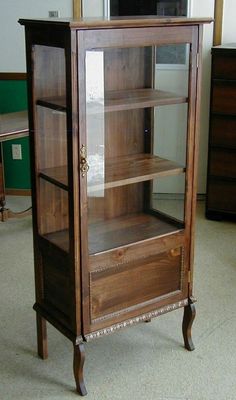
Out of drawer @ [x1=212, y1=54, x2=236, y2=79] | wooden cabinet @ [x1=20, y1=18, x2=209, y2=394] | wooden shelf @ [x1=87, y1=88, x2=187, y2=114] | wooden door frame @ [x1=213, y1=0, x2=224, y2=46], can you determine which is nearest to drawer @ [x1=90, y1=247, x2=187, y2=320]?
wooden cabinet @ [x1=20, y1=18, x2=209, y2=394]

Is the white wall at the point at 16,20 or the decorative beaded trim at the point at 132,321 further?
the white wall at the point at 16,20

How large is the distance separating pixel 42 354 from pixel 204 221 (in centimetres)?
189

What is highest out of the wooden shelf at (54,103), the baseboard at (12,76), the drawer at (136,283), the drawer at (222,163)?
the wooden shelf at (54,103)

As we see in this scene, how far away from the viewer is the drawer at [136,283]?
232cm

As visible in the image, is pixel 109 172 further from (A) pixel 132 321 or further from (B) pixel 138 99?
(A) pixel 132 321

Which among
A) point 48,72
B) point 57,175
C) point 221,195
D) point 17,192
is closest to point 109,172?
point 57,175

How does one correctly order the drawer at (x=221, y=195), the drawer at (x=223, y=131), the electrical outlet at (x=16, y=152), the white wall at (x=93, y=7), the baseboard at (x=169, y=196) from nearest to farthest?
1. the baseboard at (x=169, y=196)
2. the drawer at (x=223, y=131)
3. the drawer at (x=221, y=195)
4. the white wall at (x=93, y=7)
5. the electrical outlet at (x=16, y=152)

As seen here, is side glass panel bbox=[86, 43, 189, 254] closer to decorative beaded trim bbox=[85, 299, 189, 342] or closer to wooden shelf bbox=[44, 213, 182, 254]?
wooden shelf bbox=[44, 213, 182, 254]

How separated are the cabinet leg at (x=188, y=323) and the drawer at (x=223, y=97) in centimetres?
172

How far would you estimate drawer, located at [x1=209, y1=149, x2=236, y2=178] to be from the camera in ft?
13.2

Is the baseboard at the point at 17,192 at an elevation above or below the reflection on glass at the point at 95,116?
below

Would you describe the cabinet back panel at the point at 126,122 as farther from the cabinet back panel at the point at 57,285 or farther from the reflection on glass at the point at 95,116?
the cabinet back panel at the point at 57,285

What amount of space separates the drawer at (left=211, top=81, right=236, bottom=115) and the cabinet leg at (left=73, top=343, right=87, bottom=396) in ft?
7.12

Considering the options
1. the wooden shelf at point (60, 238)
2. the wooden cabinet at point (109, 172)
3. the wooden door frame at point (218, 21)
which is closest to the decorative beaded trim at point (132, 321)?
the wooden cabinet at point (109, 172)
